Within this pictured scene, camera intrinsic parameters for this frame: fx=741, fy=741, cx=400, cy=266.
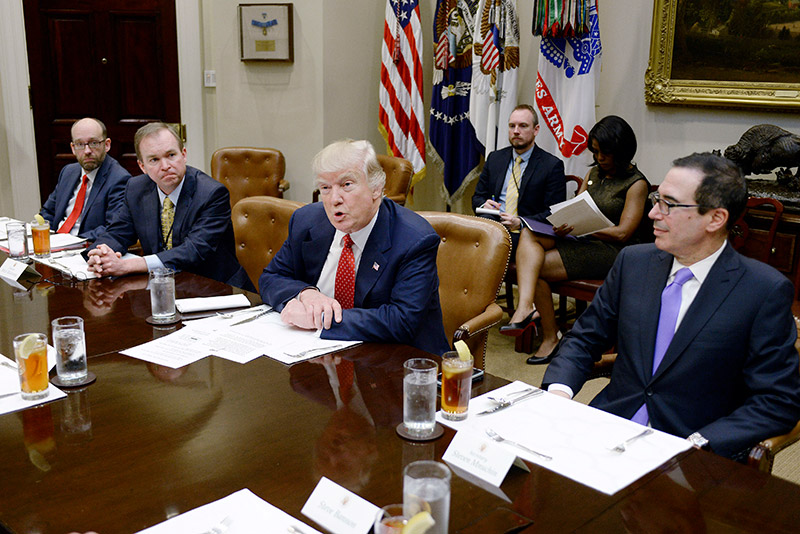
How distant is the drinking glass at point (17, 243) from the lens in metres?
2.99

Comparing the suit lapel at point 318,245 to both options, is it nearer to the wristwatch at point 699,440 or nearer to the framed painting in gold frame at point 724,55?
the wristwatch at point 699,440

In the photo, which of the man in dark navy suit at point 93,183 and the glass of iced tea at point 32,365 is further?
the man in dark navy suit at point 93,183

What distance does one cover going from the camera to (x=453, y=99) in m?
5.57

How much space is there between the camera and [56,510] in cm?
121

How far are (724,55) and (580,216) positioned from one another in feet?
4.89

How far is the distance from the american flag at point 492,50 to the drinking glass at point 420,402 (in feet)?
13.4

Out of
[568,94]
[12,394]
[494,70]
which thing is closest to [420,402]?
[12,394]

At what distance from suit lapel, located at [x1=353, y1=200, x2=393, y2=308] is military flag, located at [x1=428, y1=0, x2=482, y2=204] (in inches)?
128

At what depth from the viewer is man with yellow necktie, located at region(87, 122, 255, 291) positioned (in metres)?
3.11

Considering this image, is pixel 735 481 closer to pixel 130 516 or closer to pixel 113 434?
pixel 130 516

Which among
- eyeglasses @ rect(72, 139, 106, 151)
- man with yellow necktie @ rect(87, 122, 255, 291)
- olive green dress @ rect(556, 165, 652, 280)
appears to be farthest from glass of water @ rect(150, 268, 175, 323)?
olive green dress @ rect(556, 165, 652, 280)

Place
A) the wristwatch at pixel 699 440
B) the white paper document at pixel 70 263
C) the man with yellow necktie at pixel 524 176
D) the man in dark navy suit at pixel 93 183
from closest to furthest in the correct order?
the wristwatch at pixel 699 440
the white paper document at pixel 70 263
the man in dark navy suit at pixel 93 183
the man with yellow necktie at pixel 524 176

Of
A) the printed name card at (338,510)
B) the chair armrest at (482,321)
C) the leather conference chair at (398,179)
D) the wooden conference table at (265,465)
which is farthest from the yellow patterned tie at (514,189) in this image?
the printed name card at (338,510)

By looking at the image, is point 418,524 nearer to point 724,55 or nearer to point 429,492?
point 429,492
